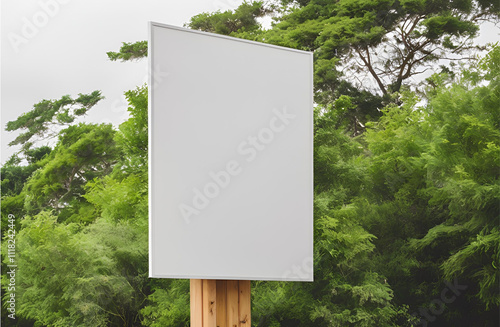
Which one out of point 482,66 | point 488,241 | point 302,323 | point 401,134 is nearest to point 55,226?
point 302,323

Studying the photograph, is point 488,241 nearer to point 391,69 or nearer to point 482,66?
point 482,66

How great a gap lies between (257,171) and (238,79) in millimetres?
521

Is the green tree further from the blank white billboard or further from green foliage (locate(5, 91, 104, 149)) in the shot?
green foliage (locate(5, 91, 104, 149))

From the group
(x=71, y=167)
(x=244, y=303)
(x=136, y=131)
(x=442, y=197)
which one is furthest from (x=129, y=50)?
(x=244, y=303)

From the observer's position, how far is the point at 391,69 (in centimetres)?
923

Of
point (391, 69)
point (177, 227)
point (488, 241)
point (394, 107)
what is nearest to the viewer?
point (177, 227)

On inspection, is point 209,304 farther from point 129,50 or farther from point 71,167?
point 129,50

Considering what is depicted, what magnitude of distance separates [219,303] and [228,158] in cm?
77

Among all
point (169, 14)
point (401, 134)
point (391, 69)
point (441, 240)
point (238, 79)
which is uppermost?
point (169, 14)

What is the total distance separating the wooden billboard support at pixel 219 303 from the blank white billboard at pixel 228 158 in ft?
0.38

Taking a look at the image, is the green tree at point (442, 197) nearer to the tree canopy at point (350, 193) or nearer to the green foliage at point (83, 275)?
the tree canopy at point (350, 193)

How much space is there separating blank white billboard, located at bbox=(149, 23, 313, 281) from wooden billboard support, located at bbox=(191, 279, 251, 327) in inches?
4.6

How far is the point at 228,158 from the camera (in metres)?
2.69

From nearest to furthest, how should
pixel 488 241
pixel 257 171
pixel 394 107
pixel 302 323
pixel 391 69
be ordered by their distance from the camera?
pixel 257 171 < pixel 488 241 < pixel 302 323 < pixel 394 107 < pixel 391 69
